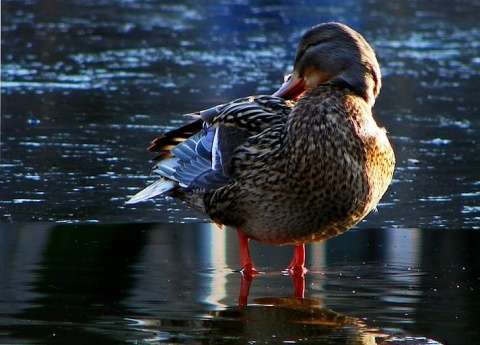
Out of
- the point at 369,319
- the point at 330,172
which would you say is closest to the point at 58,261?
the point at 330,172

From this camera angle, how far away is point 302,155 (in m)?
5.14

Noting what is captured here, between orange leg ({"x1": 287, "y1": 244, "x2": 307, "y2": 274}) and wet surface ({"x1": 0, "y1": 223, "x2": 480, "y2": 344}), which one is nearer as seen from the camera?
wet surface ({"x1": 0, "y1": 223, "x2": 480, "y2": 344})

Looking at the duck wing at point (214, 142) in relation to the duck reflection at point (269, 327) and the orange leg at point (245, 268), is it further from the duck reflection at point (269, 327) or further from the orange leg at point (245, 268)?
the duck reflection at point (269, 327)

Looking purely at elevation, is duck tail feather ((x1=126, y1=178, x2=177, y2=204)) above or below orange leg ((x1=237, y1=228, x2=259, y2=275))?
above

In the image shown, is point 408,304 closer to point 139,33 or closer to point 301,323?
A: point 301,323

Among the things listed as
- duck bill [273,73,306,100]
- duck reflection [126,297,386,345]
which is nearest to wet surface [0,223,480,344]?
duck reflection [126,297,386,345]

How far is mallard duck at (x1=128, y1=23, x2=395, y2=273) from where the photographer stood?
16.9 feet

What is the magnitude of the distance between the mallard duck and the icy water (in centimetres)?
28

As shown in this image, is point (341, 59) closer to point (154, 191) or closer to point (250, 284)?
point (250, 284)

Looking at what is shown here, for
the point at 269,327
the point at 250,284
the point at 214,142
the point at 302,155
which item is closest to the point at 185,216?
the point at 214,142

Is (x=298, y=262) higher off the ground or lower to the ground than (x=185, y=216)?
lower

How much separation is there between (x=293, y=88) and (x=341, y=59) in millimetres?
407

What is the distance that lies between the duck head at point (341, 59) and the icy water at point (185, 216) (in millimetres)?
917

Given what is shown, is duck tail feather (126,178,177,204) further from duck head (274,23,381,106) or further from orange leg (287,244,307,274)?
duck head (274,23,381,106)
